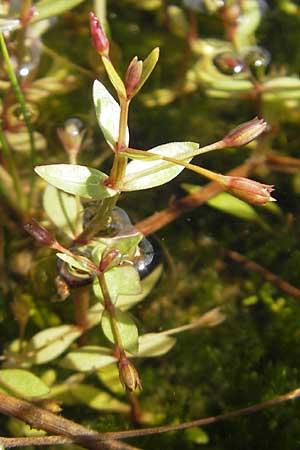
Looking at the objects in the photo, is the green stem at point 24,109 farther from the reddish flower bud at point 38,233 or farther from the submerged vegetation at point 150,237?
the reddish flower bud at point 38,233

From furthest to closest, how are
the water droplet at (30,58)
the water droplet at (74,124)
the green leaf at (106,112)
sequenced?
the water droplet at (30,58)
the water droplet at (74,124)
the green leaf at (106,112)

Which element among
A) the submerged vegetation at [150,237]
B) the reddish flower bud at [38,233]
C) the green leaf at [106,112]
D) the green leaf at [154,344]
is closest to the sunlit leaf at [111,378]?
the submerged vegetation at [150,237]

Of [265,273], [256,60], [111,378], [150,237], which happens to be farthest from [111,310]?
[256,60]

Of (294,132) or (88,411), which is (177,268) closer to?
(88,411)

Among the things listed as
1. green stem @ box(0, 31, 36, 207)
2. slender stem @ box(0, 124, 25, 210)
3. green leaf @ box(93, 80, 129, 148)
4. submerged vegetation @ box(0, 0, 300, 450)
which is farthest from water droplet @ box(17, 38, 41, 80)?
green leaf @ box(93, 80, 129, 148)

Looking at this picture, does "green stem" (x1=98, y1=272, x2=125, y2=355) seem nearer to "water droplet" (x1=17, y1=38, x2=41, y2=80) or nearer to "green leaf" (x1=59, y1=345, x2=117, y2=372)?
"green leaf" (x1=59, y1=345, x2=117, y2=372)

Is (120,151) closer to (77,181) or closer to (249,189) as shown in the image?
(77,181)

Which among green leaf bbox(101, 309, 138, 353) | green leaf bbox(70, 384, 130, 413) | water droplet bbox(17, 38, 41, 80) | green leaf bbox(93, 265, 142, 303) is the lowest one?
green leaf bbox(70, 384, 130, 413)
